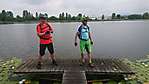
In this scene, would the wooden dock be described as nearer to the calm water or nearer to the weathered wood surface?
the weathered wood surface

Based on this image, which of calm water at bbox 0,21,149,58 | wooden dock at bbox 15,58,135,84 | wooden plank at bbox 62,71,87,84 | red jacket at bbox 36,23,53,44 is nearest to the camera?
wooden plank at bbox 62,71,87,84

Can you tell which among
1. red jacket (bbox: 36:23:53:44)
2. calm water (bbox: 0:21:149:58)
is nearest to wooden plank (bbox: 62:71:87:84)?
red jacket (bbox: 36:23:53:44)

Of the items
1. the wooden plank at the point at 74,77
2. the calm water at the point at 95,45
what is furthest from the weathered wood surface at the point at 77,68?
the calm water at the point at 95,45

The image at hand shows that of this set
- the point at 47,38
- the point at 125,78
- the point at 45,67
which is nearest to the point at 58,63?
the point at 45,67

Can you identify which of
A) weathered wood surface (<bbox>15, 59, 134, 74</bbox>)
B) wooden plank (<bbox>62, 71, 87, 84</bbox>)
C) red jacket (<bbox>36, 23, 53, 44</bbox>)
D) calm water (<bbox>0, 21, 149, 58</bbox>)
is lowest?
calm water (<bbox>0, 21, 149, 58</bbox>)

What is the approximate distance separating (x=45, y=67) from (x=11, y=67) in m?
3.22

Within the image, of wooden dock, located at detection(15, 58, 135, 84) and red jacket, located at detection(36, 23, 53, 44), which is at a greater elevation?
red jacket, located at detection(36, 23, 53, 44)

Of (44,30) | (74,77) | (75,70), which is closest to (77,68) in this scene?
(75,70)

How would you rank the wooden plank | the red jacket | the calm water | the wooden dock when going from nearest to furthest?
the wooden plank
the wooden dock
the red jacket
the calm water

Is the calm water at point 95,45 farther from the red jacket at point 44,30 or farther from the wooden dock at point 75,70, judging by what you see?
the red jacket at point 44,30

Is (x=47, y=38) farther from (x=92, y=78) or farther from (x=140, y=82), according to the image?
(x=140, y=82)

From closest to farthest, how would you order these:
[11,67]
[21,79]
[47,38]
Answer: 1. [47,38]
2. [21,79]
3. [11,67]

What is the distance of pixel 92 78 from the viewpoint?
1005 cm

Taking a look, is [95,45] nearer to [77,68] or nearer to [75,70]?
[77,68]
